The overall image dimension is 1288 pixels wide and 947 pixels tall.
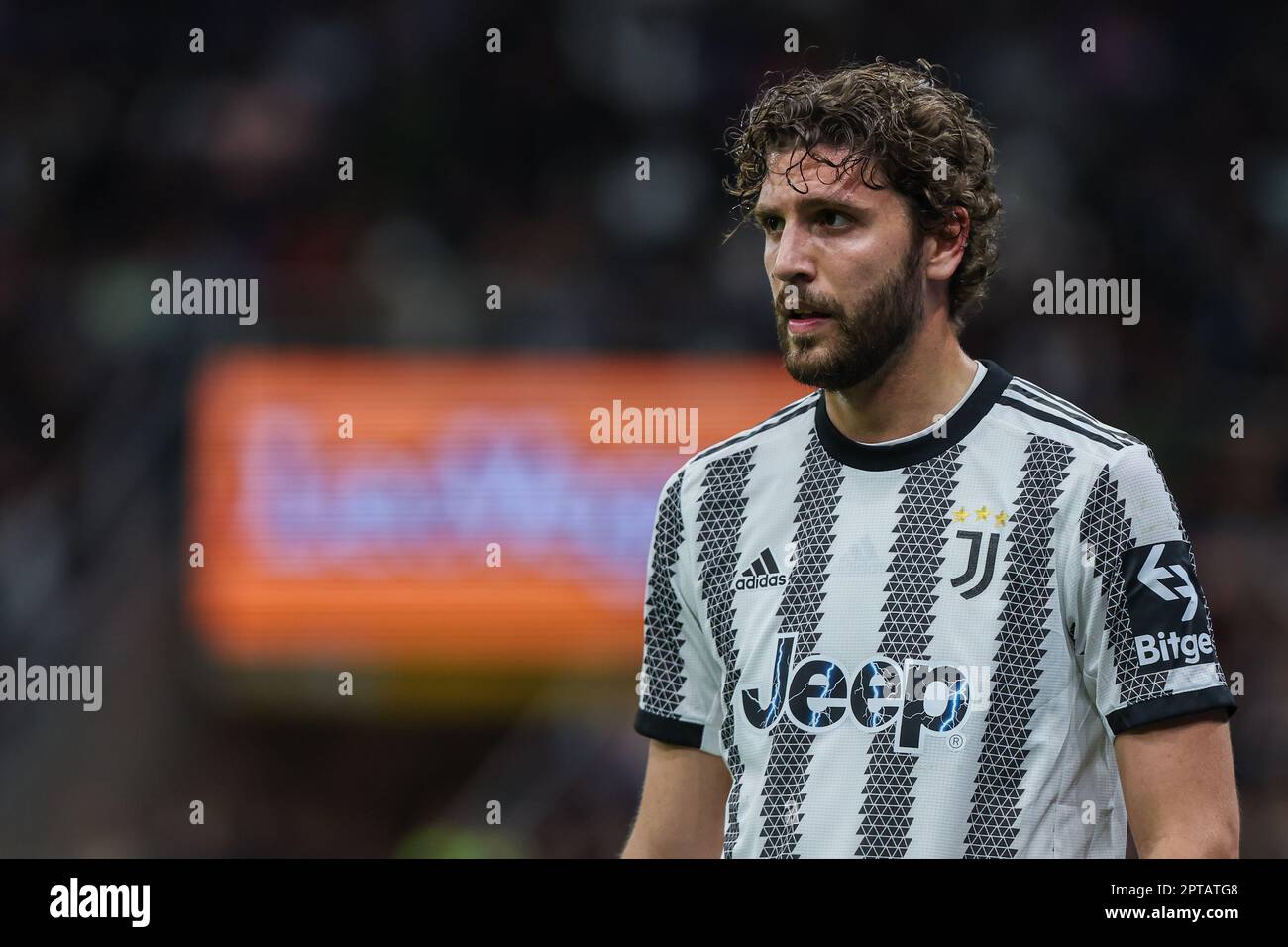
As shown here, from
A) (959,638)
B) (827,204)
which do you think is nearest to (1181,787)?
(959,638)

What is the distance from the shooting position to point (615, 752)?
7.40 meters

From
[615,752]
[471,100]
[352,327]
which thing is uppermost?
[471,100]

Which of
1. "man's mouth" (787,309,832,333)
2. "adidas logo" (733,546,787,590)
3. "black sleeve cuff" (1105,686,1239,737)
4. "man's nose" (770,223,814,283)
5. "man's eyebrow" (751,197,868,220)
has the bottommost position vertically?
"black sleeve cuff" (1105,686,1239,737)

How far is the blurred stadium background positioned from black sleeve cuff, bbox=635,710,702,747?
13.3ft

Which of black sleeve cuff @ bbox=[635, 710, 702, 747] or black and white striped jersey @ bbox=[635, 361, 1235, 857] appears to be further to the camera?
black sleeve cuff @ bbox=[635, 710, 702, 747]

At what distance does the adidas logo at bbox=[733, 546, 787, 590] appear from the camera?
313 cm

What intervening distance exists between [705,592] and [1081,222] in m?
5.57

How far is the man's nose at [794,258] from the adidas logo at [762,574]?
21.3 inches

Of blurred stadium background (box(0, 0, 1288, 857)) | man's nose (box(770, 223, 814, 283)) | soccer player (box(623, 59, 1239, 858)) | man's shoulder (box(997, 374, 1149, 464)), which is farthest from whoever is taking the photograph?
blurred stadium background (box(0, 0, 1288, 857))

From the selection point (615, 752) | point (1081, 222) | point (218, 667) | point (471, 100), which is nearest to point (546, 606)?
point (615, 752)

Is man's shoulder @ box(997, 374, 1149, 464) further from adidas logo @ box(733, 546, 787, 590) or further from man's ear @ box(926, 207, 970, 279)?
adidas logo @ box(733, 546, 787, 590)

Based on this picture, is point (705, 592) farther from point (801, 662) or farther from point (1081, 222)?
point (1081, 222)

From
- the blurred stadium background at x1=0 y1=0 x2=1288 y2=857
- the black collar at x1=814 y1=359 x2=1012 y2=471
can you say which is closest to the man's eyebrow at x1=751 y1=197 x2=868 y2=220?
the black collar at x1=814 y1=359 x2=1012 y2=471

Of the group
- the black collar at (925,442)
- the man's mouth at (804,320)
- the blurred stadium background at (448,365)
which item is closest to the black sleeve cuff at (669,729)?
the black collar at (925,442)
